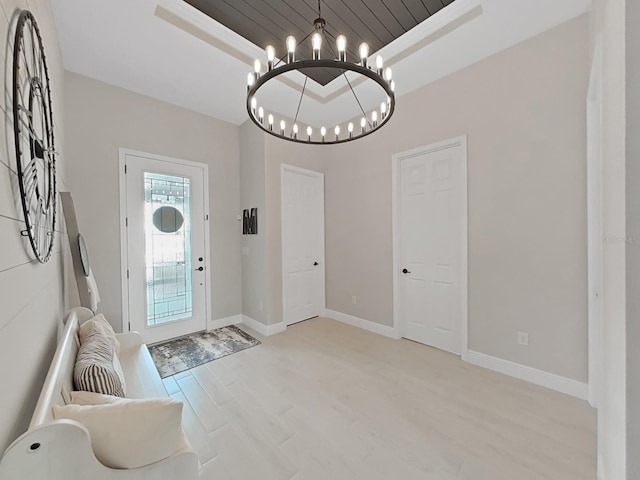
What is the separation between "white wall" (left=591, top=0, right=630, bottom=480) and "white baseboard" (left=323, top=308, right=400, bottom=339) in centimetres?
218

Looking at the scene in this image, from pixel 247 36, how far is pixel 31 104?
75.7 inches

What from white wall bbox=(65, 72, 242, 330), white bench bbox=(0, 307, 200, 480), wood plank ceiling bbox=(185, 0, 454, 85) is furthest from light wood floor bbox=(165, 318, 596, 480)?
wood plank ceiling bbox=(185, 0, 454, 85)

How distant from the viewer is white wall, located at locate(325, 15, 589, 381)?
2.11 meters

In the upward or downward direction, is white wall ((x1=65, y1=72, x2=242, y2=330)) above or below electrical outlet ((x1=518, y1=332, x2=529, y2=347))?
above

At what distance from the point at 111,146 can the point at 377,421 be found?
3763mm

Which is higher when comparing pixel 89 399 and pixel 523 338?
pixel 89 399

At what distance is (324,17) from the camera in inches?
88.7

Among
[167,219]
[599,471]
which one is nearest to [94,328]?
[167,219]

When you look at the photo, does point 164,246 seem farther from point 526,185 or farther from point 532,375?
point 532,375

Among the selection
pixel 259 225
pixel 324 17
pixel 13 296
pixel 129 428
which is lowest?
pixel 129 428

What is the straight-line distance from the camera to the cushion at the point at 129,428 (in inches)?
35.8

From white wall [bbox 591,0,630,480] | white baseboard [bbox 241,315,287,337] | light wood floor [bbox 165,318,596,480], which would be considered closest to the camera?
white wall [bbox 591,0,630,480]

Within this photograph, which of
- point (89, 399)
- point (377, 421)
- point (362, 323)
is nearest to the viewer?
point (89, 399)

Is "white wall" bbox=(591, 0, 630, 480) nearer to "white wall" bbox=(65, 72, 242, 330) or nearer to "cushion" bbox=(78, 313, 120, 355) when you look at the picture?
"cushion" bbox=(78, 313, 120, 355)
